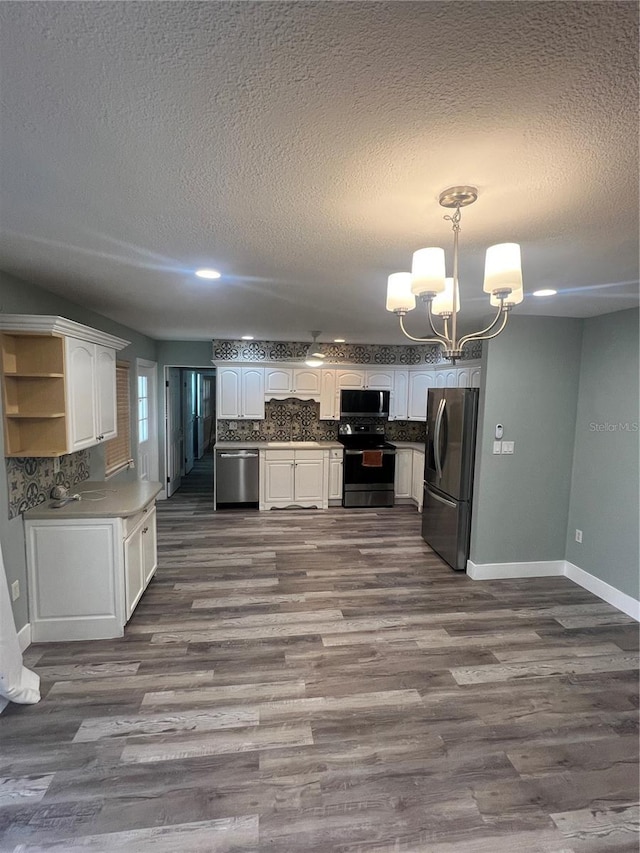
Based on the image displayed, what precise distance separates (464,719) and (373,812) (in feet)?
2.35

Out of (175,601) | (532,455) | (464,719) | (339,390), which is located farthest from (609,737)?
(339,390)

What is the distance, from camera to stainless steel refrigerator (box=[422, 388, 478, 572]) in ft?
11.9

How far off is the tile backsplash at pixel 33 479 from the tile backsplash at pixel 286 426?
293cm

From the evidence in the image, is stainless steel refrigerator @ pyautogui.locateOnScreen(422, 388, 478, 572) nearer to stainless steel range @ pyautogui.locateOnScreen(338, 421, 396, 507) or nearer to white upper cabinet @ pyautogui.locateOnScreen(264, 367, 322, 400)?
stainless steel range @ pyautogui.locateOnScreen(338, 421, 396, 507)

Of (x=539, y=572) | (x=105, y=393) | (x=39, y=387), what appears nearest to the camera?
(x=39, y=387)

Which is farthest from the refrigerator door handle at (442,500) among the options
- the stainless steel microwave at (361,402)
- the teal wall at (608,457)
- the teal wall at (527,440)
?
the stainless steel microwave at (361,402)

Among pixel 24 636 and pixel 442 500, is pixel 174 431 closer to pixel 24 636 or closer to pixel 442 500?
pixel 24 636

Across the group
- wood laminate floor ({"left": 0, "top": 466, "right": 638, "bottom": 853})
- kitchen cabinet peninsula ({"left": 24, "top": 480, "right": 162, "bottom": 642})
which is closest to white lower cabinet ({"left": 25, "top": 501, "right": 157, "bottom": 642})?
kitchen cabinet peninsula ({"left": 24, "top": 480, "right": 162, "bottom": 642})

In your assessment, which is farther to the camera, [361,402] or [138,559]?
[361,402]

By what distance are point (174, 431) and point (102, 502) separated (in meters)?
3.59

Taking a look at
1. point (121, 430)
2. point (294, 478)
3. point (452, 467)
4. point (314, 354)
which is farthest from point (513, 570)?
point (121, 430)

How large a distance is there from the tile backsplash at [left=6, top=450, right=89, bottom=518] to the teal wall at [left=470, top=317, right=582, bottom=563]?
11.4 ft

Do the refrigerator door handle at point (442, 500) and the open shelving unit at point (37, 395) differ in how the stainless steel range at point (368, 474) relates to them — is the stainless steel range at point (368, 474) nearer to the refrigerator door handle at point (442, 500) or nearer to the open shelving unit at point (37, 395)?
the refrigerator door handle at point (442, 500)

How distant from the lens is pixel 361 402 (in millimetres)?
5953
